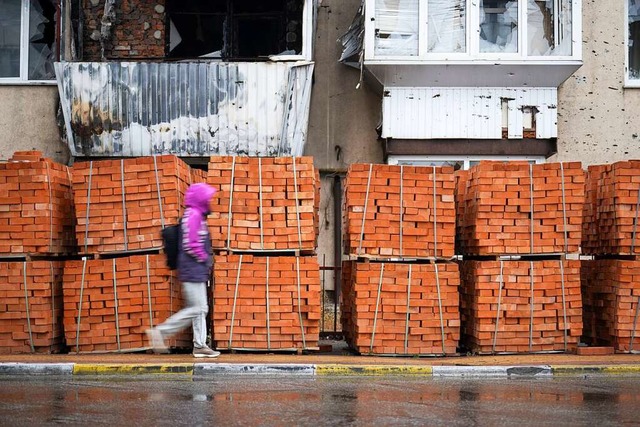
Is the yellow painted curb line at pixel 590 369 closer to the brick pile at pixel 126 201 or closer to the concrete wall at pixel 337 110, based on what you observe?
the brick pile at pixel 126 201

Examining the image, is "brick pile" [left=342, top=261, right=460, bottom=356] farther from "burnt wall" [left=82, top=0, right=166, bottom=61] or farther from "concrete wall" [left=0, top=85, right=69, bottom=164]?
"concrete wall" [left=0, top=85, right=69, bottom=164]

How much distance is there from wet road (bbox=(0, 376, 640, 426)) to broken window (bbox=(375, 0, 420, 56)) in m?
9.26

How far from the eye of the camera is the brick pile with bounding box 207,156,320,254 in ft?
41.4

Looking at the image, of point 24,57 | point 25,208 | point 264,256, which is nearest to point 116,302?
point 25,208

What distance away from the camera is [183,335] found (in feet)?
42.3

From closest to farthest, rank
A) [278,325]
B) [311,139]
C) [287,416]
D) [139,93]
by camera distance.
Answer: [287,416]
[278,325]
[139,93]
[311,139]

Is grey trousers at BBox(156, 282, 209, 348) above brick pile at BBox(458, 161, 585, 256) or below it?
below

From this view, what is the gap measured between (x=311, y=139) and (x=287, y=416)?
13.0m

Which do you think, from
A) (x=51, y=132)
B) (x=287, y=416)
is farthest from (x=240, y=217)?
(x=51, y=132)

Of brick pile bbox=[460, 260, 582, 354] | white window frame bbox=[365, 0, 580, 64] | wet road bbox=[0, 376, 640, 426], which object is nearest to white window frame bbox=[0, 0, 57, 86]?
white window frame bbox=[365, 0, 580, 64]

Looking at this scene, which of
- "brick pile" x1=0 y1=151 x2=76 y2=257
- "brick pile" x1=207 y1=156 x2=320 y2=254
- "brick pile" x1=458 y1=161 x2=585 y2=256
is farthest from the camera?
"brick pile" x1=0 y1=151 x2=76 y2=257

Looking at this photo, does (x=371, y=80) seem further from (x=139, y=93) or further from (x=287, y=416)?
(x=287, y=416)

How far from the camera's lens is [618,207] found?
42.7 ft

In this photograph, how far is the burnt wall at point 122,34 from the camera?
1989 cm
